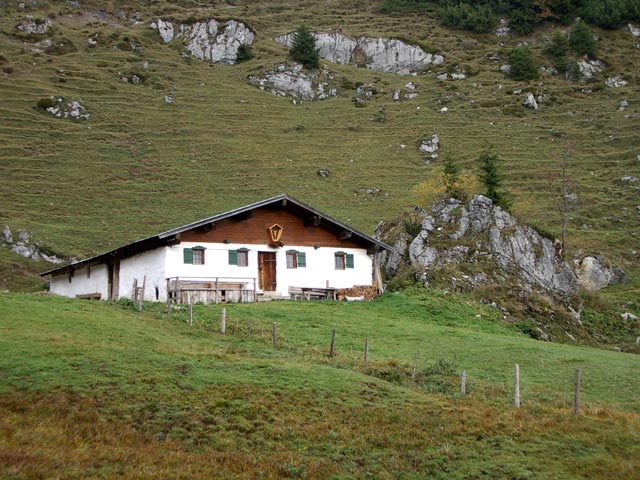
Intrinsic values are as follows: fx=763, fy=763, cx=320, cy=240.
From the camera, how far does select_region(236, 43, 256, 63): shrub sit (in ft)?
439

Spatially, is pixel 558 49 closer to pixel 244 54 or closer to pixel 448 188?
pixel 244 54

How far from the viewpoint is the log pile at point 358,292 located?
4691 cm

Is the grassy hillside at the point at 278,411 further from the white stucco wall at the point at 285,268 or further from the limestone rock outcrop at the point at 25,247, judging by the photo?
the limestone rock outcrop at the point at 25,247

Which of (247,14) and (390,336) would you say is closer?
(390,336)

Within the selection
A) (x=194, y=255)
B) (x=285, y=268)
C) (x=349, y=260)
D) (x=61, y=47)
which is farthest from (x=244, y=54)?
(x=194, y=255)

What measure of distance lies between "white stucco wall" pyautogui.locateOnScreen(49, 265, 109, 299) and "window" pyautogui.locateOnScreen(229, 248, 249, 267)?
833 cm

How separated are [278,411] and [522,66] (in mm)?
115698

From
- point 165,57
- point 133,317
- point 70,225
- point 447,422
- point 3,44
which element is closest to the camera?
point 447,422

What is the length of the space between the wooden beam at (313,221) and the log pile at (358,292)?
434cm

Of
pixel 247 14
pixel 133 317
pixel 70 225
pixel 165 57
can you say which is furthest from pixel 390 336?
pixel 247 14

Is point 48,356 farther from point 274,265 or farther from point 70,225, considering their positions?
point 70,225

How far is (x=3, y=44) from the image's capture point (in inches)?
4601

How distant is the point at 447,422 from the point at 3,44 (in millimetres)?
115125

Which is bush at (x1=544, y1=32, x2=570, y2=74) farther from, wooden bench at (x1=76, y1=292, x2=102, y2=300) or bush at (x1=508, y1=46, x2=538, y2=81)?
wooden bench at (x1=76, y1=292, x2=102, y2=300)
